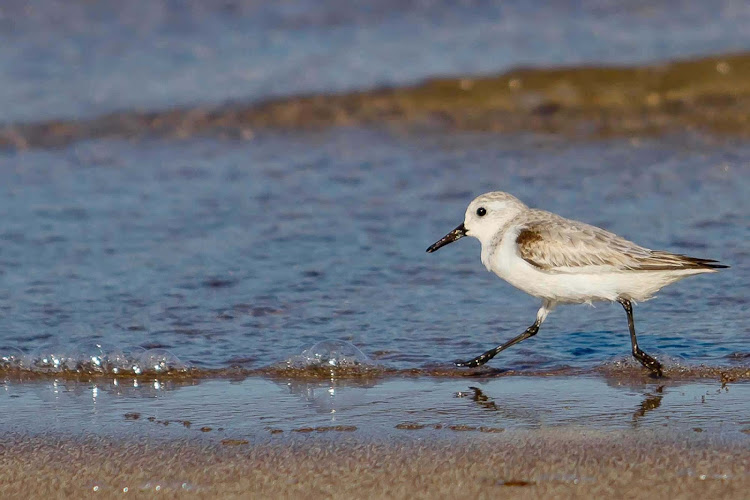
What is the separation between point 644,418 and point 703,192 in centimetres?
383

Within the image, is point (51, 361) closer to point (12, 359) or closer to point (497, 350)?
point (12, 359)

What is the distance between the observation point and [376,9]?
13297 mm

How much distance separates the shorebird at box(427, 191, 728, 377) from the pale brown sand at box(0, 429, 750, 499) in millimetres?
1129

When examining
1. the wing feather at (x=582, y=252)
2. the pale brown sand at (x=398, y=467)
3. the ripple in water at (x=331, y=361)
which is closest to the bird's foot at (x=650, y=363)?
the wing feather at (x=582, y=252)

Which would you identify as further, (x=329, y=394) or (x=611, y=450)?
(x=329, y=394)

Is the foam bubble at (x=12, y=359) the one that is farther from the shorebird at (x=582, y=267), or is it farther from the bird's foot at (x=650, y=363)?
the bird's foot at (x=650, y=363)

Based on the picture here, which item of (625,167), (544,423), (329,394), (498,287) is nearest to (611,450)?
(544,423)

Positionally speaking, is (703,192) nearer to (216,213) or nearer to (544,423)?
(216,213)

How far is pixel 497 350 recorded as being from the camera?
18.2 feet

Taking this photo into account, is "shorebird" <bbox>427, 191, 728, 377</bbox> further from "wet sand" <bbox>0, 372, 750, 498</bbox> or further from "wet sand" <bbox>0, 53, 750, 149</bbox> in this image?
"wet sand" <bbox>0, 53, 750, 149</bbox>

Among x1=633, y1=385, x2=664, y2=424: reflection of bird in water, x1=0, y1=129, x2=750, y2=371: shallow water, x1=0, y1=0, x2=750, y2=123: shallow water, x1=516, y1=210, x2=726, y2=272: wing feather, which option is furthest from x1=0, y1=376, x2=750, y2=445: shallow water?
x1=0, y1=0, x2=750, y2=123: shallow water

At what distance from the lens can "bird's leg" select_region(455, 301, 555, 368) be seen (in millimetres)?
5477

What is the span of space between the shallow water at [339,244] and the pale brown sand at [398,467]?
1.16 meters

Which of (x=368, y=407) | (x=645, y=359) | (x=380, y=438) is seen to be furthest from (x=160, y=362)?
(x=645, y=359)
